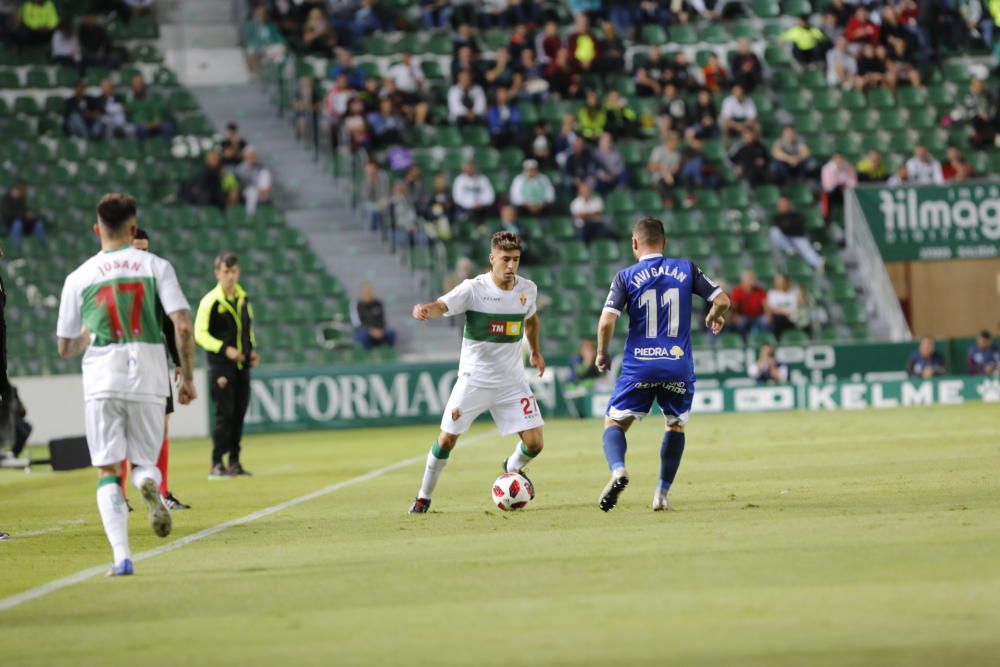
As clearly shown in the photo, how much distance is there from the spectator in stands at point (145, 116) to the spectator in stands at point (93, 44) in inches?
69.5

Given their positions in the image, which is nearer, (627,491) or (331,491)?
(627,491)

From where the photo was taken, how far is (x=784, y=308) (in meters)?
29.4

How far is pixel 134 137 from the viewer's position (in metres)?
33.2

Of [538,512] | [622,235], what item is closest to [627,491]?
[538,512]

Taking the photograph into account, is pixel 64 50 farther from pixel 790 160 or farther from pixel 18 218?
pixel 790 160

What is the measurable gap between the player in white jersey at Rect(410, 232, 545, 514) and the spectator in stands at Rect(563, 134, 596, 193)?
63.5 feet

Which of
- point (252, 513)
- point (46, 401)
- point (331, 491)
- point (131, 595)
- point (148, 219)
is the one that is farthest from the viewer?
point (148, 219)

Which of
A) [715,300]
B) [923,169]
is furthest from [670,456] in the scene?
[923,169]

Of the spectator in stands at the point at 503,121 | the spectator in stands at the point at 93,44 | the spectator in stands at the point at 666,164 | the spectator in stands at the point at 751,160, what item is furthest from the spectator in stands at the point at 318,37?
the spectator in stands at the point at 751,160

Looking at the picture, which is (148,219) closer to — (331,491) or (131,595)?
(331,491)

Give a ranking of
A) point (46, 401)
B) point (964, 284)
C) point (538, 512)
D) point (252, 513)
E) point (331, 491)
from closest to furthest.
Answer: point (538, 512)
point (252, 513)
point (331, 491)
point (46, 401)
point (964, 284)

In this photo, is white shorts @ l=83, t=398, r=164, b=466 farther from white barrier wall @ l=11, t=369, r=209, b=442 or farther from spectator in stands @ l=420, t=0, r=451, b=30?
spectator in stands @ l=420, t=0, r=451, b=30

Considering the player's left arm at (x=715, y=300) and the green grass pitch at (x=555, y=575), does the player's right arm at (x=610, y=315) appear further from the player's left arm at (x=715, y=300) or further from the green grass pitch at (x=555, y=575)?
the green grass pitch at (x=555, y=575)

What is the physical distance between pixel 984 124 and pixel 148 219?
16997mm
